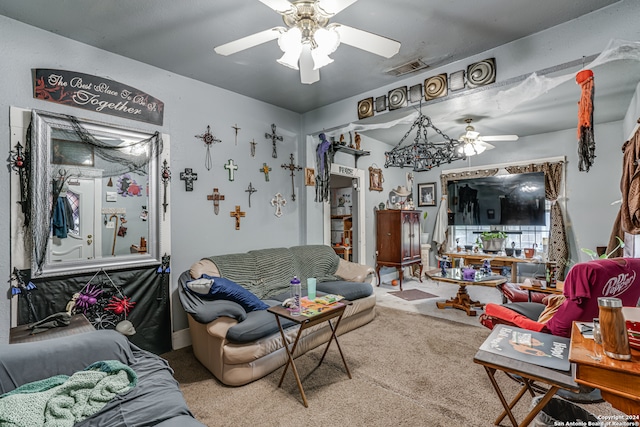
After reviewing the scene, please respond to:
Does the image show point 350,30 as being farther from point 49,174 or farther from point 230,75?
point 49,174

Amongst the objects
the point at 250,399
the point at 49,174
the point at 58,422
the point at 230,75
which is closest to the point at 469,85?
the point at 230,75

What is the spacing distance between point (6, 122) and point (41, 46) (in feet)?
2.20

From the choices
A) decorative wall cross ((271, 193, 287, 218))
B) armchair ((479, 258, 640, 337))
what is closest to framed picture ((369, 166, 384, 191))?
decorative wall cross ((271, 193, 287, 218))

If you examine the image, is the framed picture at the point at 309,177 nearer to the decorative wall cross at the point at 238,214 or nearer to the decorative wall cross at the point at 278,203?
the decorative wall cross at the point at 278,203

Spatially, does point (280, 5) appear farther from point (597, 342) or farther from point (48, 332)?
point (48, 332)

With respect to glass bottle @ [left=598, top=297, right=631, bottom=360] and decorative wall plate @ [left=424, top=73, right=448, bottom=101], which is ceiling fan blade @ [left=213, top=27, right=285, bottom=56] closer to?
decorative wall plate @ [left=424, top=73, right=448, bottom=101]

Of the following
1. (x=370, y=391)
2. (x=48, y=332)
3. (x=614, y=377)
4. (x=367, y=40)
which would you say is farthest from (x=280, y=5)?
(x=370, y=391)

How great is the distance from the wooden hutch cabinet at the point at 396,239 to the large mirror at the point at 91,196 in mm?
3805

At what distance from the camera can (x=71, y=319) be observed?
2061 millimetres

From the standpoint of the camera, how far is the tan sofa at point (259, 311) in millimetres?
2244

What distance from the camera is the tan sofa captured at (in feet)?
7.36

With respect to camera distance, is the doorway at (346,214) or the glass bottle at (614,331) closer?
the glass bottle at (614,331)

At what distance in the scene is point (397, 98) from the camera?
10.5 ft

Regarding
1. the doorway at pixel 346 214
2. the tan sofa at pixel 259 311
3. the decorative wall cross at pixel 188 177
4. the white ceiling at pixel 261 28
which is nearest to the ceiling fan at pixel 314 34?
the white ceiling at pixel 261 28
